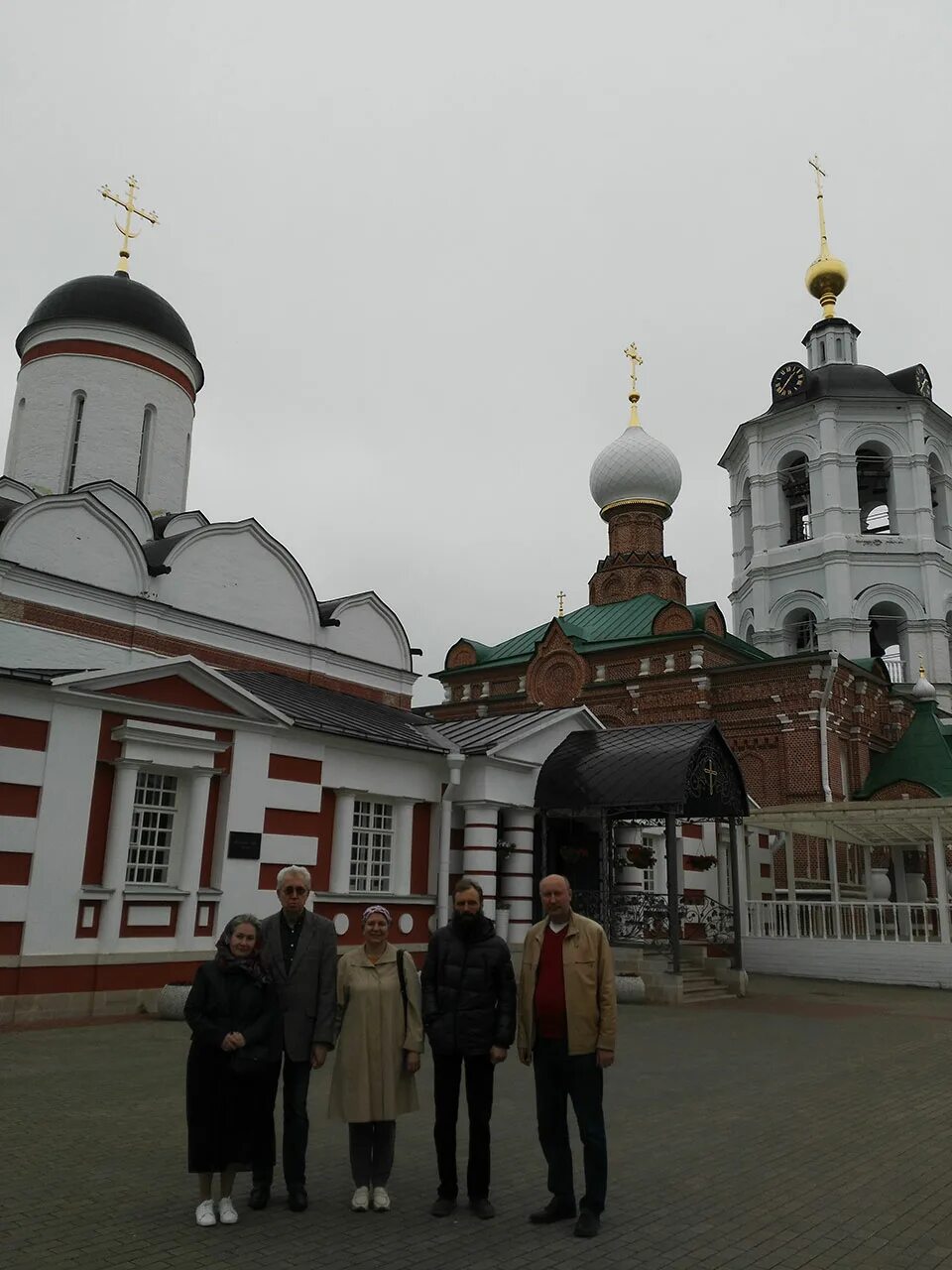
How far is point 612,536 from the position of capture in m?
39.9

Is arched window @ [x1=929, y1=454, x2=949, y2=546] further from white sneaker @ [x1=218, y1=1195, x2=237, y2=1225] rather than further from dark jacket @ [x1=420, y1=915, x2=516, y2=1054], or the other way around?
white sneaker @ [x1=218, y1=1195, x2=237, y2=1225]

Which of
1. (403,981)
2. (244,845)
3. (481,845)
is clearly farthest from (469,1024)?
(481,845)

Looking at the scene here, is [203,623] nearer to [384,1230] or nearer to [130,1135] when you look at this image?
[130,1135]

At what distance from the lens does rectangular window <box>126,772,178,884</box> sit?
43.0 feet

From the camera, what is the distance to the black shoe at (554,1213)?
5.42 metres

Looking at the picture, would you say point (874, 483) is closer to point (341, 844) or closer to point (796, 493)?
point (796, 493)

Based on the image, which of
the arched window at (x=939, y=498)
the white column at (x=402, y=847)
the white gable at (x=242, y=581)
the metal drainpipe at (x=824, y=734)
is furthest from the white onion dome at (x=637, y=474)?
the white column at (x=402, y=847)

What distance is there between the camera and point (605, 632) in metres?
33.7

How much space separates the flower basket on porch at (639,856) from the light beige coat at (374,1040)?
1392cm

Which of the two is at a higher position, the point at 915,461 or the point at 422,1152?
the point at 915,461

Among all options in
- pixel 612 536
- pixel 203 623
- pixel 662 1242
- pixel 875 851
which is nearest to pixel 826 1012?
pixel 662 1242

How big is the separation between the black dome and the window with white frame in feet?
41.4

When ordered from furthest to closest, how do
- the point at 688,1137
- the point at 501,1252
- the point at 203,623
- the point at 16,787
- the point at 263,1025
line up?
the point at 203,623 < the point at 16,787 < the point at 688,1137 < the point at 263,1025 < the point at 501,1252

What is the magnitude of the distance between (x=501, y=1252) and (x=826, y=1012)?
11662mm
